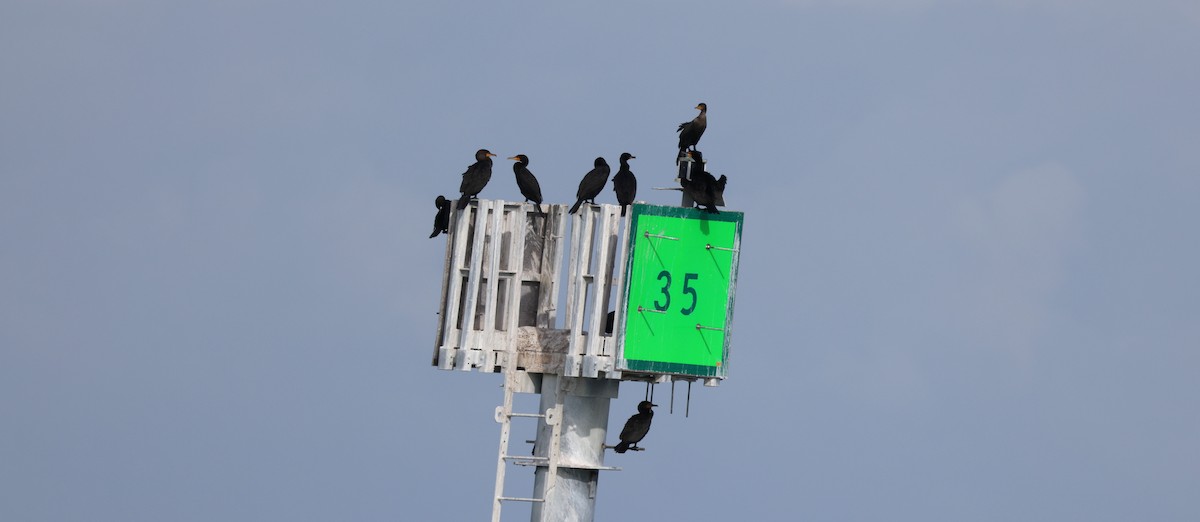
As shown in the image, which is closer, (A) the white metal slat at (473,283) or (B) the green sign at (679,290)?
(B) the green sign at (679,290)

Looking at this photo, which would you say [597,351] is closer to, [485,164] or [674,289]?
[674,289]

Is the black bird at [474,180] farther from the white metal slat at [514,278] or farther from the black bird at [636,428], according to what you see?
the black bird at [636,428]

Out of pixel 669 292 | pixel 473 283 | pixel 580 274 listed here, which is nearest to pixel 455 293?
pixel 473 283

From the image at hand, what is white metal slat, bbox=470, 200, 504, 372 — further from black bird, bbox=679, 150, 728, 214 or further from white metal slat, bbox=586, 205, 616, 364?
black bird, bbox=679, 150, 728, 214

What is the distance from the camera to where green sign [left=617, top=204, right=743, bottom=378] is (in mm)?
35844

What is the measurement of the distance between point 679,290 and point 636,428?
9.20 ft

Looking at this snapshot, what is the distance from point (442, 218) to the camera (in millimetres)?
37719

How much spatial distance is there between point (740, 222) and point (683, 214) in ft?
2.84

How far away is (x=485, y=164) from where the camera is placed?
37688mm

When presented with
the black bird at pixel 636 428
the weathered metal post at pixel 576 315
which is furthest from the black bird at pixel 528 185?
the black bird at pixel 636 428

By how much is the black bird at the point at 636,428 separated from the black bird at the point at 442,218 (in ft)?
13.6

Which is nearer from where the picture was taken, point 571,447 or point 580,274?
point 580,274

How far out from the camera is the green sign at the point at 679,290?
1411 inches

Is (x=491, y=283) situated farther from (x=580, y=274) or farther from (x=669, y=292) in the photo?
(x=669, y=292)
